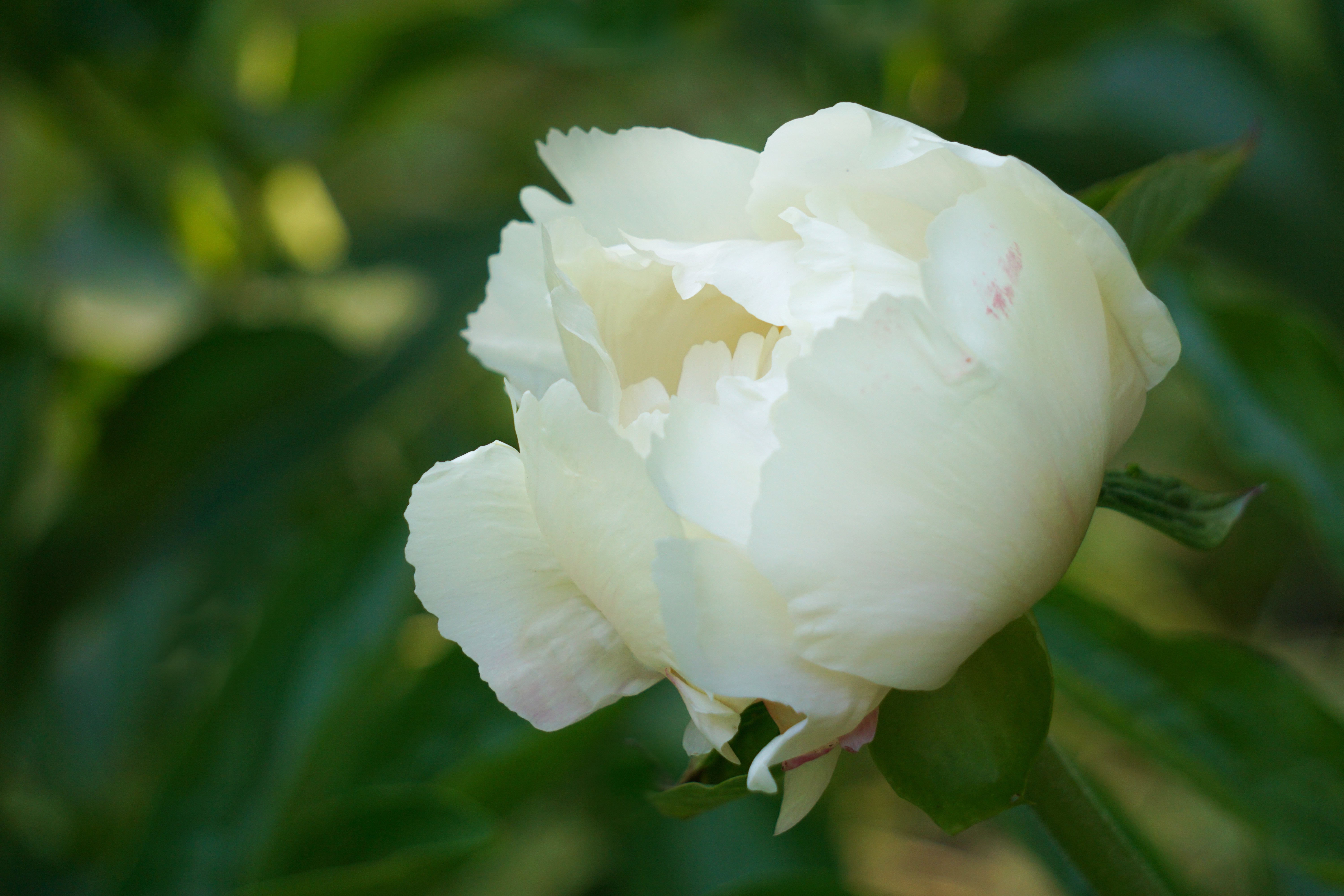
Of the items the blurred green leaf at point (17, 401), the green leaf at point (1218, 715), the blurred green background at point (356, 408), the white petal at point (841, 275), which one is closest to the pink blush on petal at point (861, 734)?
the white petal at point (841, 275)

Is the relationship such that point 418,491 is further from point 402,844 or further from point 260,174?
point 260,174

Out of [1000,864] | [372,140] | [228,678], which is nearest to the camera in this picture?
[228,678]

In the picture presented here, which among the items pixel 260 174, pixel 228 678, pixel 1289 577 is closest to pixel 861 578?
pixel 228 678

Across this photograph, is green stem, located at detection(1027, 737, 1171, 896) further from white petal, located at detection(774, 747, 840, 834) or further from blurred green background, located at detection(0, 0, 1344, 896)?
blurred green background, located at detection(0, 0, 1344, 896)

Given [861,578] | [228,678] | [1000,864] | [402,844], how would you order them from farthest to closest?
[1000,864] → [228,678] → [402,844] → [861,578]

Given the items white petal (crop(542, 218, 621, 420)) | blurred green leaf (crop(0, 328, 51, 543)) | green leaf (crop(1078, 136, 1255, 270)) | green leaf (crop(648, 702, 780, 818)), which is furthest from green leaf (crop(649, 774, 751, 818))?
blurred green leaf (crop(0, 328, 51, 543))

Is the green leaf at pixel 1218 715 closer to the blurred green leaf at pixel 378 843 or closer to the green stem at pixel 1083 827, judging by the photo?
the green stem at pixel 1083 827
